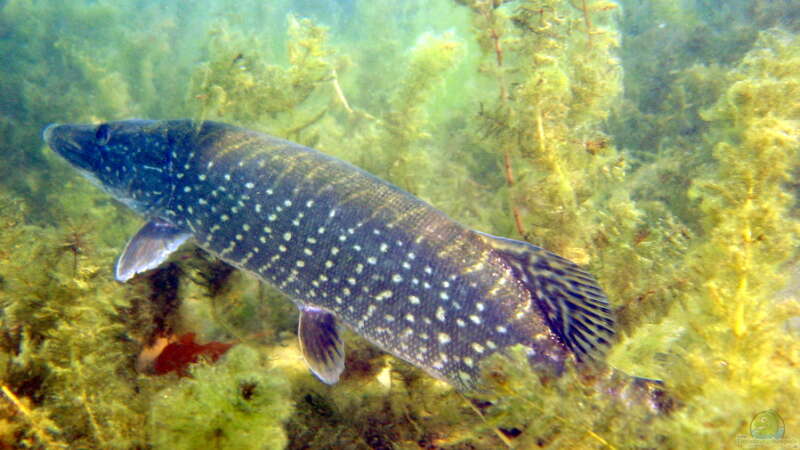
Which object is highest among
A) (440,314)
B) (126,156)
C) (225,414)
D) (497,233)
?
(440,314)

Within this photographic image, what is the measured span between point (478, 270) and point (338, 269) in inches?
44.9

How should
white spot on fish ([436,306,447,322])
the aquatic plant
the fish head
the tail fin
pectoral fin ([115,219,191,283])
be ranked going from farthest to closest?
the fish head < pectoral fin ([115,219,191,283]) < white spot on fish ([436,306,447,322]) < the tail fin < the aquatic plant

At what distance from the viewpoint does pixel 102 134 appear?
4574 millimetres

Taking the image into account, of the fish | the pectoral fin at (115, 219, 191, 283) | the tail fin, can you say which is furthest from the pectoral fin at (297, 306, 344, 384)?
the tail fin

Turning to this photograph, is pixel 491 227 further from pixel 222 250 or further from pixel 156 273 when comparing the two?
pixel 156 273

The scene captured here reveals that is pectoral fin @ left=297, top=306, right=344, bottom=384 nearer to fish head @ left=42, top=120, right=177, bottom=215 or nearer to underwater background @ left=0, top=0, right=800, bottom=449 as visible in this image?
underwater background @ left=0, top=0, right=800, bottom=449

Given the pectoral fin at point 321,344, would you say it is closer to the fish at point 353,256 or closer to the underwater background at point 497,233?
the fish at point 353,256

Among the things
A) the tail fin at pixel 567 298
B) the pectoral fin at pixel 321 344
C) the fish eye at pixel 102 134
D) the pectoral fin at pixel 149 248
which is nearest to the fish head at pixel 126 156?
the fish eye at pixel 102 134

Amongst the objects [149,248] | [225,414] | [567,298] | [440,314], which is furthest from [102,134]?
[567,298]

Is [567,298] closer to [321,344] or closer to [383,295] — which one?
[383,295]

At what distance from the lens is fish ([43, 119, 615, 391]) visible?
298cm

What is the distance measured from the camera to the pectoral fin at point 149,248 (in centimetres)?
351

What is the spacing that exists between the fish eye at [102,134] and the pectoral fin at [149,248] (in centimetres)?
124

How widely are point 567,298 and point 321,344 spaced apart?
2.00 metres
